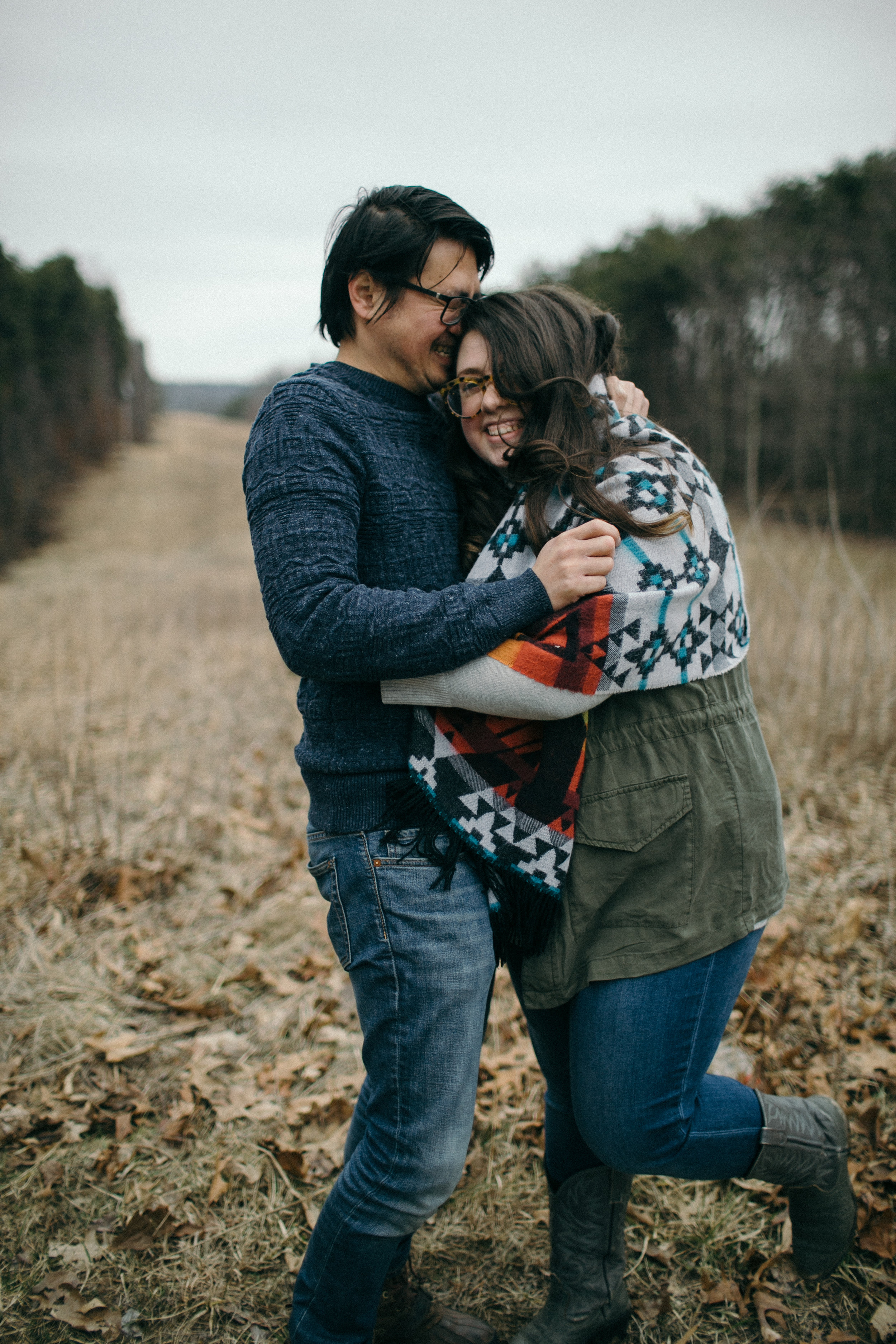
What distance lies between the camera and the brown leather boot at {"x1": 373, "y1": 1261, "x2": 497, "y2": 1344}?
171 centimetres

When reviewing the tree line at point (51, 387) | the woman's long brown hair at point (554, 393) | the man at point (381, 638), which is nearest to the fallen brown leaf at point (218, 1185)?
the man at point (381, 638)

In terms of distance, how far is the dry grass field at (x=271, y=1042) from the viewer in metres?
1.93

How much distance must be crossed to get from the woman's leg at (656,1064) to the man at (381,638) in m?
0.21

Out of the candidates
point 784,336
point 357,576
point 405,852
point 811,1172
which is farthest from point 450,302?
point 784,336

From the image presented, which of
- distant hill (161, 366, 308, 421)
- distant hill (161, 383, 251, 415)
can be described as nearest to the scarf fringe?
distant hill (161, 366, 308, 421)

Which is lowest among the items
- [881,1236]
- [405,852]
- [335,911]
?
[881,1236]

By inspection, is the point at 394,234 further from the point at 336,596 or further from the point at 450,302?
the point at 336,596

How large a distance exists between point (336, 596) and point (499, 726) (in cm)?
37

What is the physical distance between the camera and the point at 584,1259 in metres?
1.72

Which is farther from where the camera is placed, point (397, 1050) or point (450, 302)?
point (450, 302)

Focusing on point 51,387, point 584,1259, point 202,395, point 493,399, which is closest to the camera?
point 493,399

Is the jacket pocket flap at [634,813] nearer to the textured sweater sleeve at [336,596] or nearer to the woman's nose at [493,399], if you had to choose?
the textured sweater sleeve at [336,596]

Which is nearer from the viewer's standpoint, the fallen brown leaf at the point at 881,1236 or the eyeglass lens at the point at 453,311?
the eyeglass lens at the point at 453,311

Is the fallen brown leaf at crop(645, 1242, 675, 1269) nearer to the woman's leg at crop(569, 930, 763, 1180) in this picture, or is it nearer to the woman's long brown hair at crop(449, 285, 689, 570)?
the woman's leg at crop(569, 930, 763, 1180)
